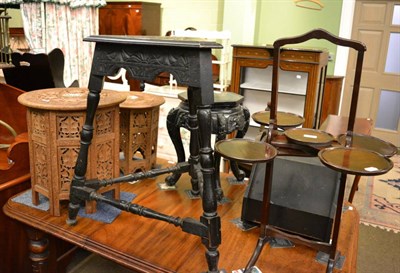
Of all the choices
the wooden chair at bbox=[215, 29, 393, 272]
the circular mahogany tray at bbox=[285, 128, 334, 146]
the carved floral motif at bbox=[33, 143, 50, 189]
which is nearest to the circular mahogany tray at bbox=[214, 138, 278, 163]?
the wooden chair at bbox=[215, 29, 393, 272]

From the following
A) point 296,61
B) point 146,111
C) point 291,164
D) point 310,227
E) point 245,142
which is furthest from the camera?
point 296,61

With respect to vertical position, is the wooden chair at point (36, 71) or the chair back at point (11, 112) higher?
the wooden chair at point (36, 71)

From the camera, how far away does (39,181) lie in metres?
1.71

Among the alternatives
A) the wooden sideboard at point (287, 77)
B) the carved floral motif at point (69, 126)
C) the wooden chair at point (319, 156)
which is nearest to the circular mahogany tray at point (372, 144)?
the wooden chair at point (319, 156)

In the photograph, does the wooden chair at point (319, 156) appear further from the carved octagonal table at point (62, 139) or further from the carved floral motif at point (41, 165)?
the carved floral motif at point (41, 165)

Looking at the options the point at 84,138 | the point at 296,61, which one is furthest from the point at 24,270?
the point at 296,61

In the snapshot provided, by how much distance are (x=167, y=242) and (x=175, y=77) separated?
717mm

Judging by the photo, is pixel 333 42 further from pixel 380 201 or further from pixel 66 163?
pixel 380 201

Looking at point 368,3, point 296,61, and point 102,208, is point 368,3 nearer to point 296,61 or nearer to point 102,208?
point 296,61

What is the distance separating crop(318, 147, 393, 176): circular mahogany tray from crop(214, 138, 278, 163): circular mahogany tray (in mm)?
178

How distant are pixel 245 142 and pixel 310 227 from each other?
46 cm

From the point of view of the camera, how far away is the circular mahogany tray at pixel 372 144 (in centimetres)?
137

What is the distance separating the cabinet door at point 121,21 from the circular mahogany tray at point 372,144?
3.94m

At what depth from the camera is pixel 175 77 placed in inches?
52.4
